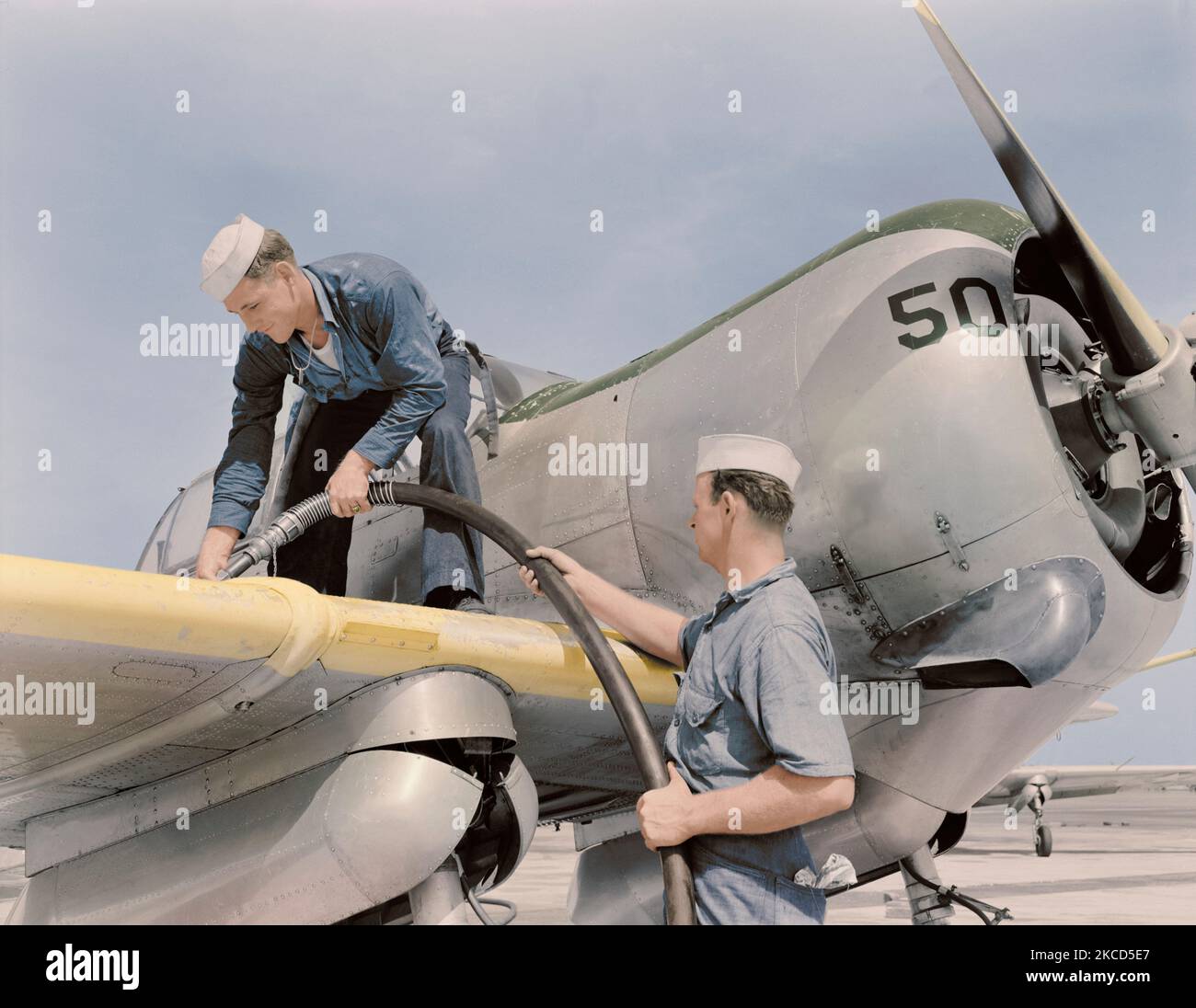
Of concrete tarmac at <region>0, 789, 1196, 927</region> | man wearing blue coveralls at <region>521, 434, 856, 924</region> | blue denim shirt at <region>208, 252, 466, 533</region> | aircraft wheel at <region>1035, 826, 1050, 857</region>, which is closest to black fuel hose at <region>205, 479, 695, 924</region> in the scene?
man wearing blue coveralls at <region>521, 434, 856, 924</region>

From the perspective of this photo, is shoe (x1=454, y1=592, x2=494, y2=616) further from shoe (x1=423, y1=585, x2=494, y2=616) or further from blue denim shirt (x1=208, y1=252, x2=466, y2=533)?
blue denim shirt (x1=208, y1=252, x2=466, y2=533)

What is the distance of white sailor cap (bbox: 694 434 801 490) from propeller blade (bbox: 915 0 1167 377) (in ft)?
4.69

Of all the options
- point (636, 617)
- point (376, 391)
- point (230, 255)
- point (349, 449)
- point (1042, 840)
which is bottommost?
point (1042, 840)

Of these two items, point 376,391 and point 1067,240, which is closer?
point 1067,240

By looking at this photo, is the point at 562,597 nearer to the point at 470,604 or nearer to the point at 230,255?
the point at 470,604

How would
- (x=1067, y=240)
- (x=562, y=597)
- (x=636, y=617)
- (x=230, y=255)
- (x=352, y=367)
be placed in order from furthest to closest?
(x=352, y=367), (x=1067, y=240), (x=230, y=255), (x=636, y=617), (x=562, y=597)

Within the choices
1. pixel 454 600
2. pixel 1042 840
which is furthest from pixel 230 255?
pixel 1042 840

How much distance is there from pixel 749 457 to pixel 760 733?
493 mm

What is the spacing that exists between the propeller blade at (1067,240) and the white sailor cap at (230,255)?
5.99 ft

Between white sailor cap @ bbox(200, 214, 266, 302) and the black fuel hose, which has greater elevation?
white sailor cap @ bbox(200, 214, 266, 302)

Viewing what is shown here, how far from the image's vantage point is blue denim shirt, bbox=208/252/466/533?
10.0 ft

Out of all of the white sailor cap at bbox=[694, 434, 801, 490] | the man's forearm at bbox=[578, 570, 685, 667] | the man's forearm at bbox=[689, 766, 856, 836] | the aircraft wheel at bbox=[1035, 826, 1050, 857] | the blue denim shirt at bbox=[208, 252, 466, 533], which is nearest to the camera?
the man's forearm at bbox=[689, 766, 856, 836]

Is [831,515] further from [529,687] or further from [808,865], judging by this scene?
[808,865]

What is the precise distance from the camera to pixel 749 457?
75.2 inches
